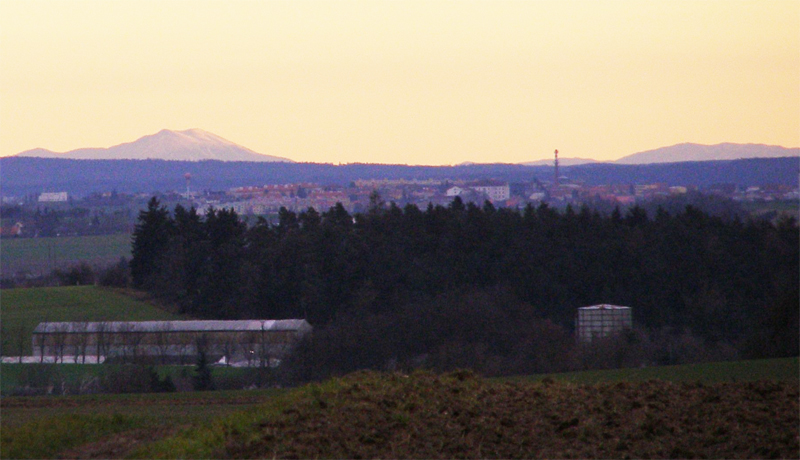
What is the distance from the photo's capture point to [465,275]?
60.5 m

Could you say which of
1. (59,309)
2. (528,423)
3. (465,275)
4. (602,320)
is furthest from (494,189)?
(528,423)

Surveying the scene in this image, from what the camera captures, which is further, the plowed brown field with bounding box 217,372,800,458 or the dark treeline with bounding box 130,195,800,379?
the dark treeline with bounding box 130,195,800,379

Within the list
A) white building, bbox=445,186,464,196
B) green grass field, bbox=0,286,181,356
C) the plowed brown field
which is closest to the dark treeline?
green grass field, bbox=0,286,181,356

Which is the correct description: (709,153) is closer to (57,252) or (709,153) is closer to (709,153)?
(709,153)

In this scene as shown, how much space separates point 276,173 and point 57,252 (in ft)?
138

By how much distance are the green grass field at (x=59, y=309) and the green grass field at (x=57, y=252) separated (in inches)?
585

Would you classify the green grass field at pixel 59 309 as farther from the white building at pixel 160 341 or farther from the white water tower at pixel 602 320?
the white water tower at pixel 602 320

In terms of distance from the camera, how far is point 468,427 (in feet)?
33.3

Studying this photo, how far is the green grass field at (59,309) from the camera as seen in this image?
52.7 metres

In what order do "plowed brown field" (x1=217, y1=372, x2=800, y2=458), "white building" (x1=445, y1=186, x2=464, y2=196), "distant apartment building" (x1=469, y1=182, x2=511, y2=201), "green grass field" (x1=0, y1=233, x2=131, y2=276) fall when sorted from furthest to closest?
"white building" (x1=445, y1=186, x2=464, y2=196), "distant apartment building" (x1=469, y1=182, x2=511, y2=201), "green grass field" (x1=0, y1=233, x2=131, y2=276), "plowed brown field" (x1=217, y1=372, x2=800, y2=458)

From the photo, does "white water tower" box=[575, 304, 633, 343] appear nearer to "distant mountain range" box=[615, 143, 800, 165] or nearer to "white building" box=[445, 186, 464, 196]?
"distant mountain range" box=[615, 143, 800, 165]

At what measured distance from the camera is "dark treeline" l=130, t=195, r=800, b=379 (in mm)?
47250

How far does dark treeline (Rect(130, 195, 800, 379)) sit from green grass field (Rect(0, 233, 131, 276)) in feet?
47.3

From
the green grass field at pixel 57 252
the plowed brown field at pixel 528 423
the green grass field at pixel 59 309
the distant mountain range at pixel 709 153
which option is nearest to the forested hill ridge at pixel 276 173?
the distant mountain range at pixel 709 153
